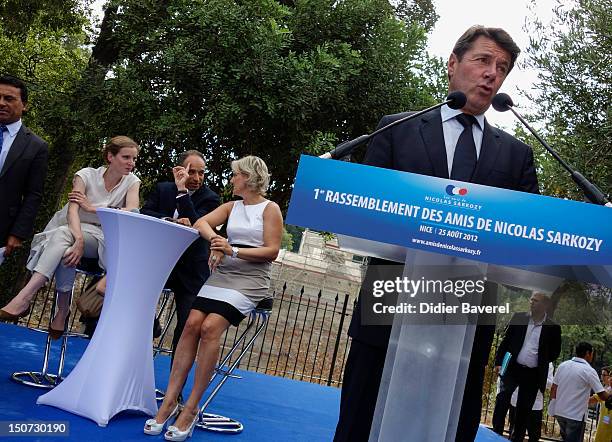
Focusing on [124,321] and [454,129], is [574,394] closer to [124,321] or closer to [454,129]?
[124,321]

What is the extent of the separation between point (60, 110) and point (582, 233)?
9.24 m

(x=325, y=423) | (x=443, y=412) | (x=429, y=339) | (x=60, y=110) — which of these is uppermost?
→ (x=60, y=110)

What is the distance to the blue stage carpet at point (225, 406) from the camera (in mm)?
3877

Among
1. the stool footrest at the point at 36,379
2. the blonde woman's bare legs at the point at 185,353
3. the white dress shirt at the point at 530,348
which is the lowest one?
the stool footrest at the point at 36,379

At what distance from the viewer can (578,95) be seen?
9523 mm

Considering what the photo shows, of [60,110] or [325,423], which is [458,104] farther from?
[60,110]

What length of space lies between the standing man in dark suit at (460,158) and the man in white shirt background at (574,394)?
22.7 feet

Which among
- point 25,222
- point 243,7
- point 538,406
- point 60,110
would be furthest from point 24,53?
point 538,406

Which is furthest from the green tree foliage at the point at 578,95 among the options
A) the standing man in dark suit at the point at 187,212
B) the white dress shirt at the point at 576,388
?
the standing man in dark suit at the point at 187,212

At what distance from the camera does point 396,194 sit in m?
1.75

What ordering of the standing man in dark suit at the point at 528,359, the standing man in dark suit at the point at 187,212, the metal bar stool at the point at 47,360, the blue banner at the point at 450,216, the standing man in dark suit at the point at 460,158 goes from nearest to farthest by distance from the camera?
1. the blue banner at the point at 450,216
2. the standing man in dark suit at the point at 460,158
3. the metal bar stool at the point at 47,360
4. the standing man in dark suit at the point at 187,212
5. the standing man in dark suit at the point at 528,359

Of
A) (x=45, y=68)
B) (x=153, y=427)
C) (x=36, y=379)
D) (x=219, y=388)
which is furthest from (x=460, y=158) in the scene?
(x=45, y=68)

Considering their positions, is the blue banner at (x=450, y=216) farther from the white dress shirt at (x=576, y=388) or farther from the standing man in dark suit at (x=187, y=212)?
the white dress shirt at (x=576, y=388)

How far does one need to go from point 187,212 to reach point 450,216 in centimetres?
335
